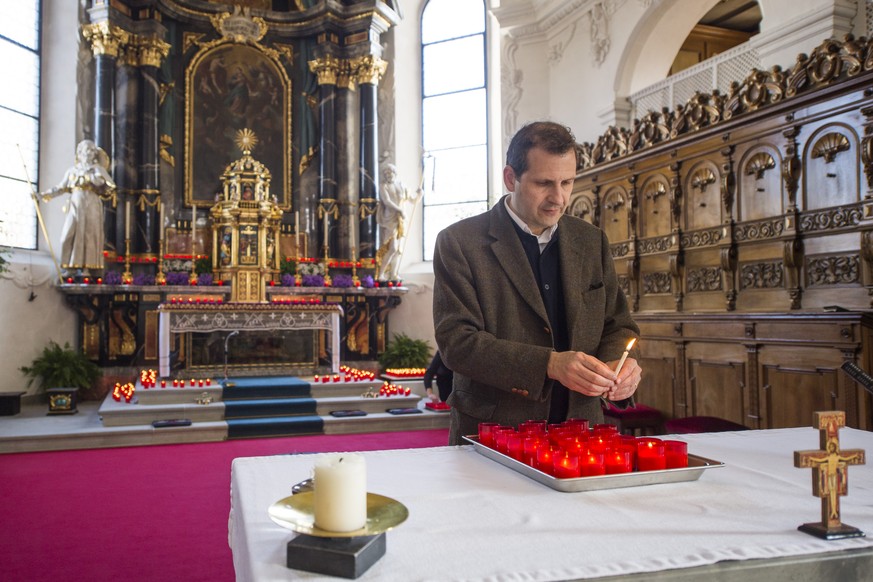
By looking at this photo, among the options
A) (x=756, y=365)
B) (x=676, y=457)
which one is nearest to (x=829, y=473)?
(x=676, y=457)

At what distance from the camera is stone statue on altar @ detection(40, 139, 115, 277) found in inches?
407

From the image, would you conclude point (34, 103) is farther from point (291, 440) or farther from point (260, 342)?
point (291, 440)

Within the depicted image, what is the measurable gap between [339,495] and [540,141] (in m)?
1.25

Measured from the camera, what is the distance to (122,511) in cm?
492

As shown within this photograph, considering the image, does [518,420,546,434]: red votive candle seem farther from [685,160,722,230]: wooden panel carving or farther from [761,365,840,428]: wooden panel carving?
[685,160,722,230]: wooden panel carving

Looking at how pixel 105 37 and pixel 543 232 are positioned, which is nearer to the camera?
pixel 543 232

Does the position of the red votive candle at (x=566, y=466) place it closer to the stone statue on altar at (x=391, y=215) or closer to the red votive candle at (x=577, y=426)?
the red votive candle at (x=577, y=426)

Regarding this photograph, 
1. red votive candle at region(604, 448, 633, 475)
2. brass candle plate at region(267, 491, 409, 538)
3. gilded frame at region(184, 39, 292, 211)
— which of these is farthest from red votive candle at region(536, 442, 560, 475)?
gilded frame at region(184, 39, 292, 211)

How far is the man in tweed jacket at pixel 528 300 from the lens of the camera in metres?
1.91

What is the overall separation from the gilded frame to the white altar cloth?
448 inches

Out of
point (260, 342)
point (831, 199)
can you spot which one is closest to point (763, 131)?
point (831, 199)

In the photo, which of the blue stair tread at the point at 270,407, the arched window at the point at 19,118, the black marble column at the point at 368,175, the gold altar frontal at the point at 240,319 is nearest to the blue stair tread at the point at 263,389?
the blue stair tread at the point at 270,407

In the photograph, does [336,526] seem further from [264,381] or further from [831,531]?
[264,381]

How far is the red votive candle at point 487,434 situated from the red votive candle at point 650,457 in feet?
1.33
